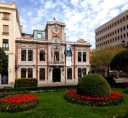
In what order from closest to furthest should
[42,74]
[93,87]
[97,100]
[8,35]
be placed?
1. [97,100]
2. [93,87]
3. [8,35]
4. [42,74]

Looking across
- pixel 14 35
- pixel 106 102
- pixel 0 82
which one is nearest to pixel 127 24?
pixel 14 35

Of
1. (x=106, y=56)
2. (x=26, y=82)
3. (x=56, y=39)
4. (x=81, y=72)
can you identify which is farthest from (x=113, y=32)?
(x=26, y=82)

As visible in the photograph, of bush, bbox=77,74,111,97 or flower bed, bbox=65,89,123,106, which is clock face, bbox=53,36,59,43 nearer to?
bush, bbox=77,74,111,97

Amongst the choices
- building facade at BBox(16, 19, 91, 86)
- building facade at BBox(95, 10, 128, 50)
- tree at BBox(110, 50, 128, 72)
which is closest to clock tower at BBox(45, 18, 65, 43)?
building facade at BBox(16, 19, 91, 86)

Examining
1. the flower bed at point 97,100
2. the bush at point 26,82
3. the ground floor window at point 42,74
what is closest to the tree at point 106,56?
the ground floor window at point 42,74

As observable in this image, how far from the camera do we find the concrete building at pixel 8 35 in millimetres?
40375

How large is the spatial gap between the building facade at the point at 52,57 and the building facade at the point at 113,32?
84.9ft

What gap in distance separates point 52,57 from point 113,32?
45.3m

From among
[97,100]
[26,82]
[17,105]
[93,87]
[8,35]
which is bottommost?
[17,105]

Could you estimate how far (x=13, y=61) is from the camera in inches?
1597

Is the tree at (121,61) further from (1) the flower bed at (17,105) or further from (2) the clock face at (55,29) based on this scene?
(1) the flower bed at (17,105)

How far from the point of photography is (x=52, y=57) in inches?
1747

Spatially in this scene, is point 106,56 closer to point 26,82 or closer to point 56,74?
point 56,74

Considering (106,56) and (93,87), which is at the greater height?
(106,56)
